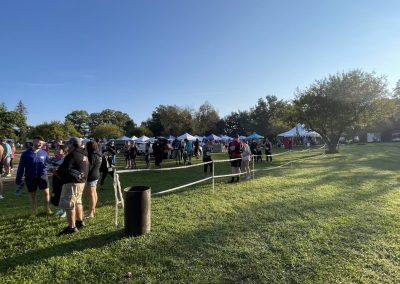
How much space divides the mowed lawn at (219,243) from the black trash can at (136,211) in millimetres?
175

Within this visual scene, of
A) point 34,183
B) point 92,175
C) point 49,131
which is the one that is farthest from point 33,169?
point 49,131

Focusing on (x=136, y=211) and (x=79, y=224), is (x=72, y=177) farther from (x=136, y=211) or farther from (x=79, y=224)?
(x=136, y=211)

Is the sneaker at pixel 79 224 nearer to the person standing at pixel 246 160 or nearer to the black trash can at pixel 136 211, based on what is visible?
the black trash can at pixel 136 211

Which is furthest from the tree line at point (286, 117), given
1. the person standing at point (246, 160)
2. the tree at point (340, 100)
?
the person standing at point (246, 160)

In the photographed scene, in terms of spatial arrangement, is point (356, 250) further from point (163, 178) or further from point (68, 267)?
point (163, 178)

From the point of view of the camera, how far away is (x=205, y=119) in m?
68.3

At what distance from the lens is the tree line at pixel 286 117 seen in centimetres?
2619

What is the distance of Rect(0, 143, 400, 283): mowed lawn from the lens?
4230 millimetres

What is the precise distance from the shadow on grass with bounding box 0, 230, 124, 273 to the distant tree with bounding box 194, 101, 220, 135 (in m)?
59.9

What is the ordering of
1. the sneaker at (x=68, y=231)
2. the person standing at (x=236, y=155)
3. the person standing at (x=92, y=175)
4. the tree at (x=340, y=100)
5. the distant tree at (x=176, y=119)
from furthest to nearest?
the distant tree at (x=176, y=119) < the tree at (x=340, y=100) < the person standing at (x=236, y=155) < the person standing at (x=92, y=175) < the sneaker at (x=68, y=231)

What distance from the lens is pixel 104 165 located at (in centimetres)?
1023

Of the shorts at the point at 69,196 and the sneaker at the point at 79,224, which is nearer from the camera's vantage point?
the shorts at the point at 69,196

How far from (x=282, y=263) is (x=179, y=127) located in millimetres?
60026

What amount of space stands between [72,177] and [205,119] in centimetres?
6323
